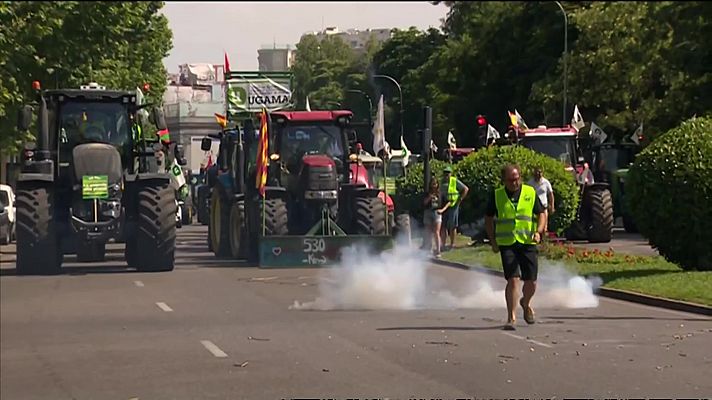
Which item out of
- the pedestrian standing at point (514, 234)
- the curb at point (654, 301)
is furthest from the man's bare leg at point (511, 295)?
the curb at point (654, 301)

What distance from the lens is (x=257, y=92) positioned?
1883cm

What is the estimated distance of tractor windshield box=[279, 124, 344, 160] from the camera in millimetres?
22206

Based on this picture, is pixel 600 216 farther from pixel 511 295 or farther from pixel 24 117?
pixel 511 295

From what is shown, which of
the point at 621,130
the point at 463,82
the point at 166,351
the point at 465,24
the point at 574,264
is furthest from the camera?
the point at 621,130

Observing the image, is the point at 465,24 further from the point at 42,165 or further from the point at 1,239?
the point at 1,239

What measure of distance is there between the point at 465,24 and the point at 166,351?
495cm

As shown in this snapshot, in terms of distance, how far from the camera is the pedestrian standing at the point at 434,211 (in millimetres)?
27883

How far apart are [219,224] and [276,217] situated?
5.64 m

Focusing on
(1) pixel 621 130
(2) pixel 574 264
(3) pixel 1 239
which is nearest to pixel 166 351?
(2) pixel 574 264

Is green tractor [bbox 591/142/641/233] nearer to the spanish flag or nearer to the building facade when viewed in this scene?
the spanish flag

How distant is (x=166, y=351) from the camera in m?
13.8

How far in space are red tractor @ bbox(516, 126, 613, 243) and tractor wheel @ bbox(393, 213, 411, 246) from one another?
683 cm

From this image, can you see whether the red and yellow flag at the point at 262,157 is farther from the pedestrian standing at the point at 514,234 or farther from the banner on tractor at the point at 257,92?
the pedestrian standing at the point at 514,234

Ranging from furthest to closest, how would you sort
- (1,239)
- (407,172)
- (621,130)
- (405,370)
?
(621,130) < (1,239) < (407,172) < (405,370)
